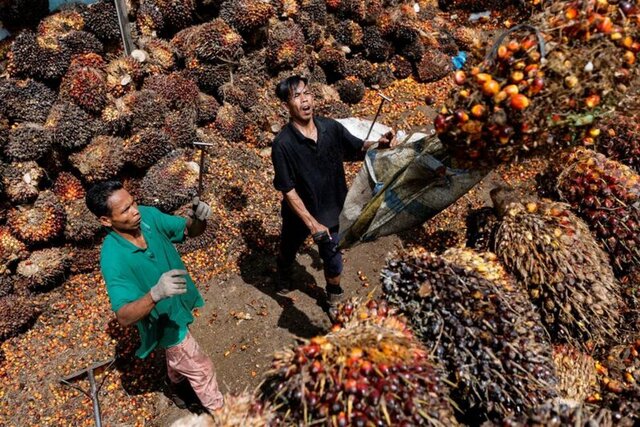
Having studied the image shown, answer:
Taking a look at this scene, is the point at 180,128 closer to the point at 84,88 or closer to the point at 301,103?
the point at 84,88

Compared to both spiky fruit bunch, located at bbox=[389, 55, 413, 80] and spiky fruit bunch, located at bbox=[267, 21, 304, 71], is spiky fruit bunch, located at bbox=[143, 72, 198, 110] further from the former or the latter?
spiky fruit bunch, located at bbox=[389, 55, 413, 80]

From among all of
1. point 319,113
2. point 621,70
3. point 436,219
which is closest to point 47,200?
point 319,113

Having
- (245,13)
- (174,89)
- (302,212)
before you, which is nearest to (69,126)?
(174,89)

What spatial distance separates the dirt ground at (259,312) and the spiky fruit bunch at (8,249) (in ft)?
6.90

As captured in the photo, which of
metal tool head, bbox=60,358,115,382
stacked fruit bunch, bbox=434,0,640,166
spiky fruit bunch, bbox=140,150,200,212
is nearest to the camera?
stacked fruit bunch, bbox=434,0,640,166

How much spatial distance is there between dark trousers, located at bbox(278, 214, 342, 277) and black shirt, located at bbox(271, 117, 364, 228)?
0.14m

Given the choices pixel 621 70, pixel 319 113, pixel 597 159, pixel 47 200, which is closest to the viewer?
pixel 621 70

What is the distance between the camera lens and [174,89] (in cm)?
561

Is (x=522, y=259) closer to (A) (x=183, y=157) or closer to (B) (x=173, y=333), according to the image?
(B) (x=173, y=333)

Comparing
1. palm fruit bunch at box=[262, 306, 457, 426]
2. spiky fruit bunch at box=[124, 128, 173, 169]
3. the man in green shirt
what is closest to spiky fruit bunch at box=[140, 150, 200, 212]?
spiky fruit bunch at box=[124, 128, 173, 169]

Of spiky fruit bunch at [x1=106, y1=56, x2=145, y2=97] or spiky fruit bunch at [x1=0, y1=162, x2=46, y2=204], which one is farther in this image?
spiky fruit bunch at [x1=106, y1=56, x2=145, y2=97]

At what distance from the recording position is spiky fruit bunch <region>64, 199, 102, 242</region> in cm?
482

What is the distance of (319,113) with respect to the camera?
251 inches

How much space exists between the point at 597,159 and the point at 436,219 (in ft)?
6.80
